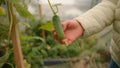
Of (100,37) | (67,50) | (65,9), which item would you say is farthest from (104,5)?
(100,37)

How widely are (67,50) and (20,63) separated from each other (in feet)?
Answer: 5.50

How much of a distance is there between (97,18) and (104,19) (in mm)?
34

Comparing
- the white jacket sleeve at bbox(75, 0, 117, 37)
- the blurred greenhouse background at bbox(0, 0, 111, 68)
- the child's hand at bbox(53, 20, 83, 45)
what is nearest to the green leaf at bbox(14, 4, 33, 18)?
the child's hand at bbox(53, 20, 83, 45)

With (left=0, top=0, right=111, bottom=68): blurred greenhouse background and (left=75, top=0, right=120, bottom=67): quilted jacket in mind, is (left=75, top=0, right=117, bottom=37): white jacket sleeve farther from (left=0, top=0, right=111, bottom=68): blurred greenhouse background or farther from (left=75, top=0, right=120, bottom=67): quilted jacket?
(left=0, top=0, right=111, bottom=68): blurred greenhouse background

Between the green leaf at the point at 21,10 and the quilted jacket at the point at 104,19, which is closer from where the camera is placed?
the green leaf at the point at 21,10

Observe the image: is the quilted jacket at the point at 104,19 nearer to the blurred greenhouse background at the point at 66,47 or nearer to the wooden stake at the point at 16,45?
the wooden stake at the point at 16,45

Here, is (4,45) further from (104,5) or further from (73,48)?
(73,48)

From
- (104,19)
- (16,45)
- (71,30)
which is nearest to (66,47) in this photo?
(104,19)

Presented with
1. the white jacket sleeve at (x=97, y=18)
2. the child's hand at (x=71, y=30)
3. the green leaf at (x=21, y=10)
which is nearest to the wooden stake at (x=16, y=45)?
the green leaf at (x=21, y=10)

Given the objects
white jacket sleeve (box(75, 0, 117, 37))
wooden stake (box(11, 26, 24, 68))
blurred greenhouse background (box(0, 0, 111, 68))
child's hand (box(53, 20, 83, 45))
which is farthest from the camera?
blurred greenhouse background (box(0, 0, 111, 68))

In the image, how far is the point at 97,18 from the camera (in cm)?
94

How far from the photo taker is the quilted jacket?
35.3 inches

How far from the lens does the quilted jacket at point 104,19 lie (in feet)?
2.94

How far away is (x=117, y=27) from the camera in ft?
3.22
